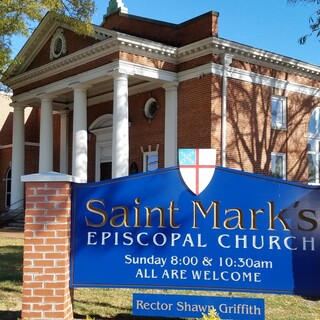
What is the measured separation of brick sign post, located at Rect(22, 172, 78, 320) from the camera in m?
5.30

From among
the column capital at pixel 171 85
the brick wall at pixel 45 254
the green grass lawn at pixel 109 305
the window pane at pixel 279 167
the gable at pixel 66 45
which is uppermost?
the gable at pixel 66 45

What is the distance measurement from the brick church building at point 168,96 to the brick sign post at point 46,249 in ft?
39.6

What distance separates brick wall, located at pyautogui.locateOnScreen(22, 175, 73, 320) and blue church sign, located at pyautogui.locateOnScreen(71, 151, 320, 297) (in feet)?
0.61

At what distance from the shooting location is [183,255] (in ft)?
17.4

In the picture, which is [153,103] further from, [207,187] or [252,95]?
[207,187]

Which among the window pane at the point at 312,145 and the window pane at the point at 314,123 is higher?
the window pane at the point at 314,123

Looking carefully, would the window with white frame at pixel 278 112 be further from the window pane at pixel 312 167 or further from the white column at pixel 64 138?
the white column at pixel 64 138

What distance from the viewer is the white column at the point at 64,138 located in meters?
26.3

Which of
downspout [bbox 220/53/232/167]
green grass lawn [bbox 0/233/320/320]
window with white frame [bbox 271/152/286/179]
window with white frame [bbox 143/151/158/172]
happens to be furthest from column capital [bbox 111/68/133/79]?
green grass lawn [bbox 0/233/320/320]

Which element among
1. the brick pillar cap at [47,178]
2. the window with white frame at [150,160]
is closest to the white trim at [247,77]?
the window with white frame at [150,160]

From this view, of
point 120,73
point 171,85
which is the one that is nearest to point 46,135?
point 120,73

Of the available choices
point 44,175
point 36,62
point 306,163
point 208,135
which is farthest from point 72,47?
point 44,175

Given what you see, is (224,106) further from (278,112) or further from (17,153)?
(17,153)

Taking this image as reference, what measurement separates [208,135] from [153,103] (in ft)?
12.7
